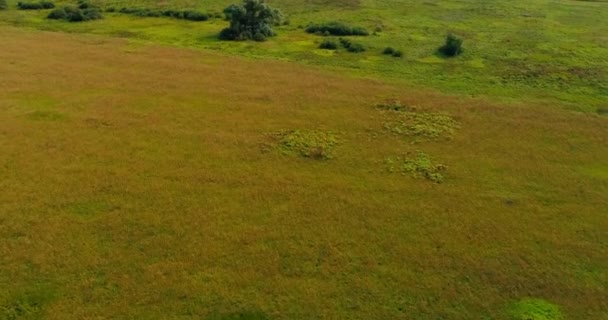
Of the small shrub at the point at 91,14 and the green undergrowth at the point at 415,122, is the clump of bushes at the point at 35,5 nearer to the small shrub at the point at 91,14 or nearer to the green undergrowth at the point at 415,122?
the small shrub at the point at 91,14

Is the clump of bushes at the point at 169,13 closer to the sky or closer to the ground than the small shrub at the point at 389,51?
closer to the sky

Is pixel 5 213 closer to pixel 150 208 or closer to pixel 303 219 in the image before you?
pixel 150 208

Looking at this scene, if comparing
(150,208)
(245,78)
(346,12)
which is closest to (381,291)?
(150,208)

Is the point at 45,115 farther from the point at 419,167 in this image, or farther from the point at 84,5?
the point at 84,5

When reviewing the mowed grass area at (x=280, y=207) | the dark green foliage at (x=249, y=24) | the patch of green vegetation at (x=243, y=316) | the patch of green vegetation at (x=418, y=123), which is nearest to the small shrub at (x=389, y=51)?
the mowed grass area at (x=280, y=207)

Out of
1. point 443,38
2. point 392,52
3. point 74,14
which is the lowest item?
point 392,52

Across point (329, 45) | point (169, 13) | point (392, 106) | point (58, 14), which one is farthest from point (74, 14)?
point (392, 106)
